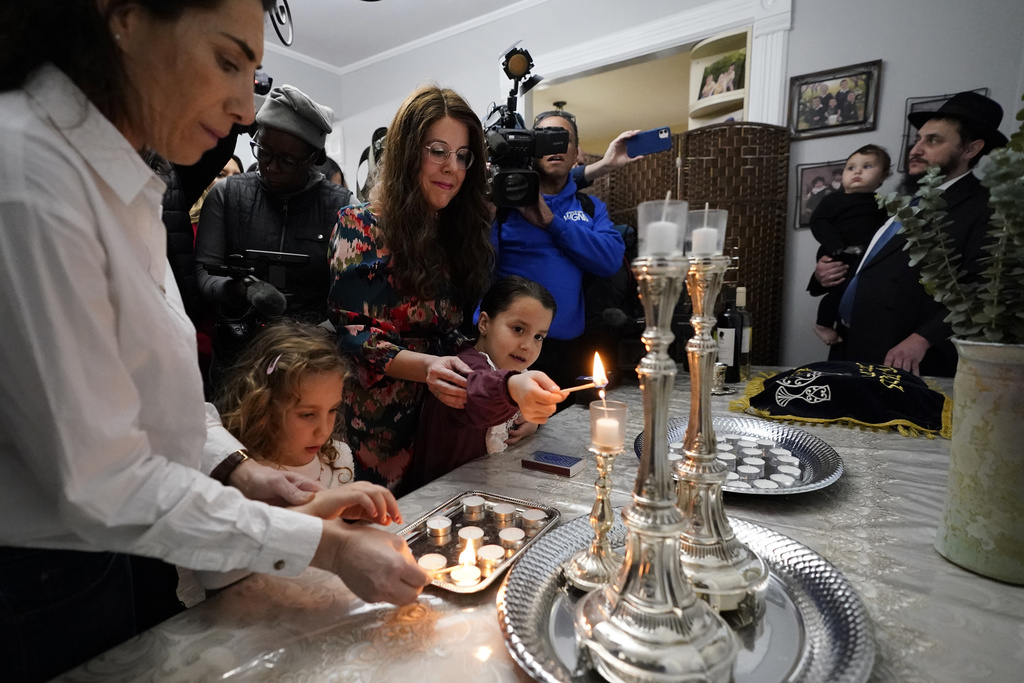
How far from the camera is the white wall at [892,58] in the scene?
2.15 m

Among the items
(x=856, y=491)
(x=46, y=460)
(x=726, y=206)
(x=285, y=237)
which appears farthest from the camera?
(x=726, y=206)

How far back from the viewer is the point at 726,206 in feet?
8.27

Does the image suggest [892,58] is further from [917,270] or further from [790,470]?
[790,470]

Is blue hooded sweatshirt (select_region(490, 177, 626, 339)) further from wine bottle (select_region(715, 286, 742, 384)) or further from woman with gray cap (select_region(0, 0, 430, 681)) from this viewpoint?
woman with gray cap (select_region(0, 0, 430, 681))

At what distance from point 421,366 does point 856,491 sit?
0.84 metres

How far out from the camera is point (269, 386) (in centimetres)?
113

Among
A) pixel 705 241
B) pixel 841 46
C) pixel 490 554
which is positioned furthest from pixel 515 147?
pixel 841 46

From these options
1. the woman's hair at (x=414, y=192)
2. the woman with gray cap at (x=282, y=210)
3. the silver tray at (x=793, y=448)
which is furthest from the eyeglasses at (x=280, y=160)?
the silver tray at (x=793, y=448)

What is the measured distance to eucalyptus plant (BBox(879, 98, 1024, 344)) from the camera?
58 centimetres

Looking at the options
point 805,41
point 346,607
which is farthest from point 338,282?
point 805,41

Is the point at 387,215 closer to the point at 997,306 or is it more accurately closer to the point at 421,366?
the point at 421,366

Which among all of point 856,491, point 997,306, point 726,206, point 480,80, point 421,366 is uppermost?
point 480,80

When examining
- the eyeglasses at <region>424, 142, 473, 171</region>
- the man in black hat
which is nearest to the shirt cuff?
the eyeglasses at <region>424, 142, 473, 171</region>

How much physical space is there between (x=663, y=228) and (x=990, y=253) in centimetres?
49
